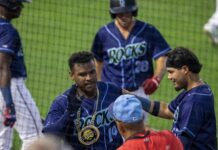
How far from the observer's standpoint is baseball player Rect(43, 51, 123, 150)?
801 centimetres

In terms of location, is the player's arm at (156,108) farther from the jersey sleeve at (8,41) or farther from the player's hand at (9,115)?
the jersey sleeve at (8,41)

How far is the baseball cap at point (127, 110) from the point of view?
6.62 m

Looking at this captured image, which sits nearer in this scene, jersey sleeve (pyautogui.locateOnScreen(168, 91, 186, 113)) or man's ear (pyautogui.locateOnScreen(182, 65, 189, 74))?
man's ear (pyautogui.locateOnScreen(182, 65, 189, 74))

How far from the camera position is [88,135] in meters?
8.08

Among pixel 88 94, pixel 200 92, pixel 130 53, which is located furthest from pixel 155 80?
pixel 200 92

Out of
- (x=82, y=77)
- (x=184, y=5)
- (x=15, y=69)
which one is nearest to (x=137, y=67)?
(x=15, y=69)

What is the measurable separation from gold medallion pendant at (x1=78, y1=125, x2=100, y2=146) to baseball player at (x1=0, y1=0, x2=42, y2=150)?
4.02 feet

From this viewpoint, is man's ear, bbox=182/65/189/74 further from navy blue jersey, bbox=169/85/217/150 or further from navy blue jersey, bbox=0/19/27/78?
navy blue jersey, bbox=0/19/27/78

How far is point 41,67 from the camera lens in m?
12.7

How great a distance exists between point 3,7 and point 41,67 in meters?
3.46

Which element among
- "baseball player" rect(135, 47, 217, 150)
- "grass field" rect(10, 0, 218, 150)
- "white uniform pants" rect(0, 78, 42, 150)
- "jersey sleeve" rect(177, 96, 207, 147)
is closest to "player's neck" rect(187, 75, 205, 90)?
"baseball player" rect(135, 47, 217, 150)

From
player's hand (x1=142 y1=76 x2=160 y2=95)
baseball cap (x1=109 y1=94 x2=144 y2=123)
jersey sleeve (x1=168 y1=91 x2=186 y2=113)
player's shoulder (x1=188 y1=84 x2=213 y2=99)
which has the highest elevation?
baseball cap (x1=109 y1=94 x2=144 y2=123)

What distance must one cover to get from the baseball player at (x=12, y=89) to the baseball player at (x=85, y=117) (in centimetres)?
114

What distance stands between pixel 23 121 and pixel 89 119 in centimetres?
154
